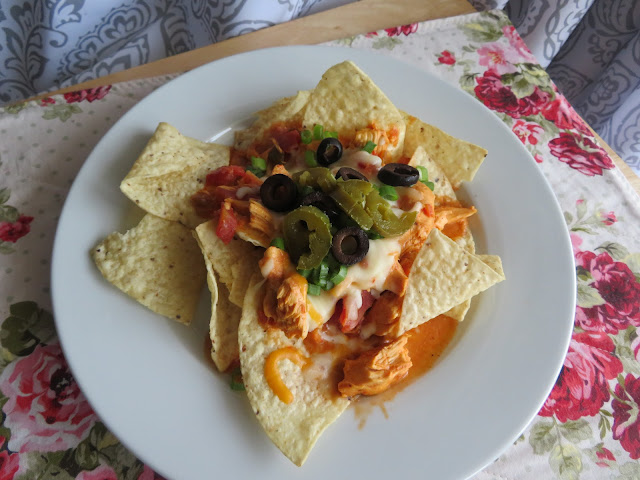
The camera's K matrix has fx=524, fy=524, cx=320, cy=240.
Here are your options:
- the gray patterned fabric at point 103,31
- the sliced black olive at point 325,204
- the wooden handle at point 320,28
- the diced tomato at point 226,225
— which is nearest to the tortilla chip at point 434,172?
the sliced black olive at point 325,204

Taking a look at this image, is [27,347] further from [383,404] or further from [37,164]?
[383,404]

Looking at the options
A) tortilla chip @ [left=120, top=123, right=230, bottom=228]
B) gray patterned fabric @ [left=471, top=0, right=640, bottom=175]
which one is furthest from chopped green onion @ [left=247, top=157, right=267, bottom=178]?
gray patterned fabric @ [left=471, top=0, right=640, bottom=175]

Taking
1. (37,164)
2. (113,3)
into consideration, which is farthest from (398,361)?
(113,3)

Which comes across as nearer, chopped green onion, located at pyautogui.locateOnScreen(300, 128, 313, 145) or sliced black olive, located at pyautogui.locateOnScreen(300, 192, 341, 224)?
sliced black olive, located at pyautogui.locateOnScreen(300, 192, 341, 224)

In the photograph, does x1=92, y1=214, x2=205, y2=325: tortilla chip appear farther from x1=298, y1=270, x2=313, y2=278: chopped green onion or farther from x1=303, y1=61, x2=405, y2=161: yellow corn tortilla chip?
x1=303, y1=61, x2=405, y2=161: yellow corn tortilla chip

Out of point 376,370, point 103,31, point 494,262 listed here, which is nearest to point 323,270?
point 376,370

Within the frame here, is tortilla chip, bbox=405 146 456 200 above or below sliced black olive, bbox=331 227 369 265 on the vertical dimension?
above
